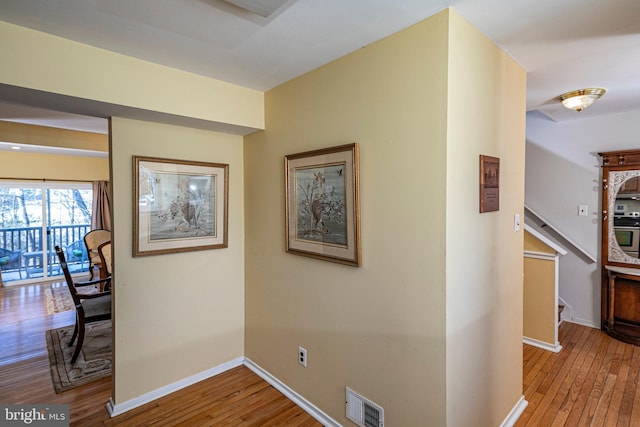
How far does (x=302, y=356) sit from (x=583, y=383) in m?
2.22

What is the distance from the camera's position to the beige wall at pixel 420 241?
1.51 meters

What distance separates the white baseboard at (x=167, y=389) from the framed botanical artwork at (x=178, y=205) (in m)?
1.03

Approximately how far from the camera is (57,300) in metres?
4.67

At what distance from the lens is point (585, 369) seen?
2713mm

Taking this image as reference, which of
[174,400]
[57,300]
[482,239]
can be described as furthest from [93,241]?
[482,239]

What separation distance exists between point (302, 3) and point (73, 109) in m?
1.64

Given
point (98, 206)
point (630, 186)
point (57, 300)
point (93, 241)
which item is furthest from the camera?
point (98, 206)

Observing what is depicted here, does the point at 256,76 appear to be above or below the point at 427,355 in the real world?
above

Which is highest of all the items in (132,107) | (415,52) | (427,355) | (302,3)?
(302,3)

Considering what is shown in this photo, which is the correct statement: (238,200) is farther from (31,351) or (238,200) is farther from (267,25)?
(31,351)

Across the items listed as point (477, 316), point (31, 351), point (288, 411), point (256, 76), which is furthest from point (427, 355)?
point (31, 351)

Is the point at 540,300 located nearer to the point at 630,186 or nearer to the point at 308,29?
the point at 630,186

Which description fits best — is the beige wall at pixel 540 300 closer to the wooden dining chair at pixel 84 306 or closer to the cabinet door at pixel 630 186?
the cabinet door at pixel 630 186

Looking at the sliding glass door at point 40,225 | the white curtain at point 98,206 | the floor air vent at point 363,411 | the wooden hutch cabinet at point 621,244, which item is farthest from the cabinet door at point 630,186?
the sliding glass door at point 40,225
